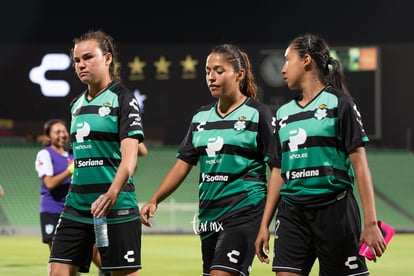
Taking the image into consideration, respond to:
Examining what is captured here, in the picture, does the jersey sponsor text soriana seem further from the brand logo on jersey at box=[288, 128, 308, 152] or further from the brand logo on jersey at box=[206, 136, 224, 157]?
the brand logo on jersey at box=[288, 128, 308, 152]

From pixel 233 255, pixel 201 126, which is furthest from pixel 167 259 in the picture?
pixel 233 255

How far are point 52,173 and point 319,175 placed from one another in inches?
→ 235

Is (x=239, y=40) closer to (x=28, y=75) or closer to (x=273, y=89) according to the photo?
(x=273, y=89)

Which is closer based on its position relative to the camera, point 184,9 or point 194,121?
point 194,121

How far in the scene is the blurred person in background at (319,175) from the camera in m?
4.91

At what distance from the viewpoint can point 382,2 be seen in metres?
28.4

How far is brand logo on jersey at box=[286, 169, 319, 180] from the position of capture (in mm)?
4969

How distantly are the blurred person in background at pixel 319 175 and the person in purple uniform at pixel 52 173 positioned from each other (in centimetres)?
550

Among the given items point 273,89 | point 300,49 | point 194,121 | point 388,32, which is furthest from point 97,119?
point 388,32

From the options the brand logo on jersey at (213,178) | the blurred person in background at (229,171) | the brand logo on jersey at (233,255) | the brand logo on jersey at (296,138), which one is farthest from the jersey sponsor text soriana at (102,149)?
the brand logo on jersey at (296,138)

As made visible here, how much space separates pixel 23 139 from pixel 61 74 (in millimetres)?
2599

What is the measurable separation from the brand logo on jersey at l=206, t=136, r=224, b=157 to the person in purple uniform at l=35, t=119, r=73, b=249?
4.72m

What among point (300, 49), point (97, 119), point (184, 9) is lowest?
point (97, 119)

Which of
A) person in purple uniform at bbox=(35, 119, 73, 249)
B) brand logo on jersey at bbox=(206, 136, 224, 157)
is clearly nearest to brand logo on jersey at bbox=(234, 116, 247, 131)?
brand logo on jersey at bbox=(206, 136, 224, 157)
